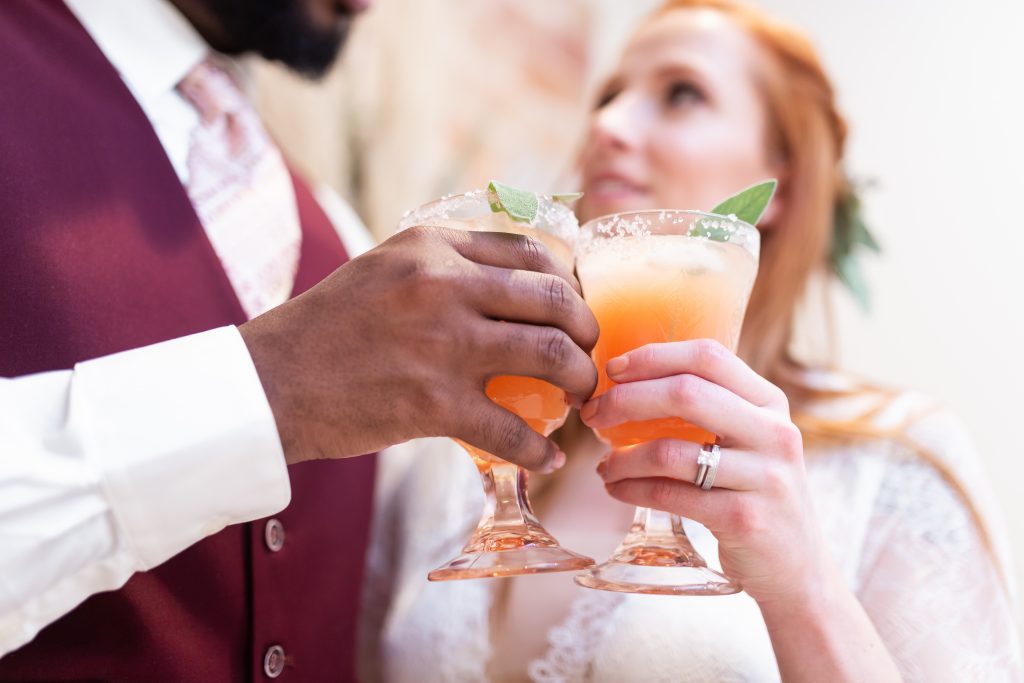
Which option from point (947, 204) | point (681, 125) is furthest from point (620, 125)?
point (947, 204)

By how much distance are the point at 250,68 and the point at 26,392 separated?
1.21 metres

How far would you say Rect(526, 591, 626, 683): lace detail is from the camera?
→ 1407mm

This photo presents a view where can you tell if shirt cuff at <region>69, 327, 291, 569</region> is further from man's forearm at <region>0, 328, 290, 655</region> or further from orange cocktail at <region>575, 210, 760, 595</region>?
orange cocktail at <region>575, 210, 760, 595</region>

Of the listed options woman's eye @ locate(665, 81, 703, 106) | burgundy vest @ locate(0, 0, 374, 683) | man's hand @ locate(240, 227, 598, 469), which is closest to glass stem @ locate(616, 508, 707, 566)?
man's hand @ locate(240, 227, 598, 469)

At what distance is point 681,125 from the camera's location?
1826 millimetres

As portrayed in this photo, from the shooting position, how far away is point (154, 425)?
0.85m

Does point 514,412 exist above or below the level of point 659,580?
above

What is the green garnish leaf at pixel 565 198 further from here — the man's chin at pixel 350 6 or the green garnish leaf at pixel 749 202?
the man's chin at pixel 350 6

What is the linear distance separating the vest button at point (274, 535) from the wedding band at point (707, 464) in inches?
24.6

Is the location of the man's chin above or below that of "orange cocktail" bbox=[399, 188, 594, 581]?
above

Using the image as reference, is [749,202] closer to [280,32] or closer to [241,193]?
[241,193]

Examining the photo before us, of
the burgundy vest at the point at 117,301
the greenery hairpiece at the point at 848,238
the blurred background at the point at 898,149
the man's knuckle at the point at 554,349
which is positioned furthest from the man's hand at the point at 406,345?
the blurred background at the point at 898,149

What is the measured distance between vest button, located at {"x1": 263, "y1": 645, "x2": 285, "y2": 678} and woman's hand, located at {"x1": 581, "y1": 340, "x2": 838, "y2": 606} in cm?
57

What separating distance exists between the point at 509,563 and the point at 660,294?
0.36 meters
